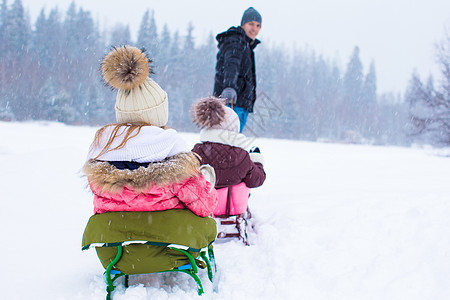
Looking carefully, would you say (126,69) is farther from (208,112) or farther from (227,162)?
(227,162)

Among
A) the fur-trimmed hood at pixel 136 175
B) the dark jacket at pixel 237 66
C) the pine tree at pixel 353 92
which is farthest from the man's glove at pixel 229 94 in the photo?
the pine tree at pixel 353 92

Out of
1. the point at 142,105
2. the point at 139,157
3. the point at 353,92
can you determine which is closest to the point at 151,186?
the point at 139,157

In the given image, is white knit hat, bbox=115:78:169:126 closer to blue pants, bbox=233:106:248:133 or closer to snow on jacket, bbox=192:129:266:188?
snow on jacket, bbox=192:129:266:188

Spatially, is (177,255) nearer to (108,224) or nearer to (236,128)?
(108,224)

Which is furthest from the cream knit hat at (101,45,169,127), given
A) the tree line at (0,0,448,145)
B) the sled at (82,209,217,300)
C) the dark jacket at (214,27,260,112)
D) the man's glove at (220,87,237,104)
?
the tree line at (0,0,448,145)

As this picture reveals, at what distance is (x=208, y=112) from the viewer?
3.16 metres

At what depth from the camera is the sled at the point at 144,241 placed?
2018mm

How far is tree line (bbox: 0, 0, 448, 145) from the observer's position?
34.1 meters

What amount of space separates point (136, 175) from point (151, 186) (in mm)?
104

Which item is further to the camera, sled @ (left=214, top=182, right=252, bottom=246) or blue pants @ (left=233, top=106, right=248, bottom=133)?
blue pants @ (left=233, top=106, right=248, bottom=133)

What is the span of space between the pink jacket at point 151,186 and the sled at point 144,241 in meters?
0.05

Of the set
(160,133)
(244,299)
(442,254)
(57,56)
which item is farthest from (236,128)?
(57,56)

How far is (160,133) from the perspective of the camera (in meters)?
2.09

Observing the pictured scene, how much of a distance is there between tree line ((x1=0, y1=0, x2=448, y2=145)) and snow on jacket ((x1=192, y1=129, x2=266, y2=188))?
17.1 metres
